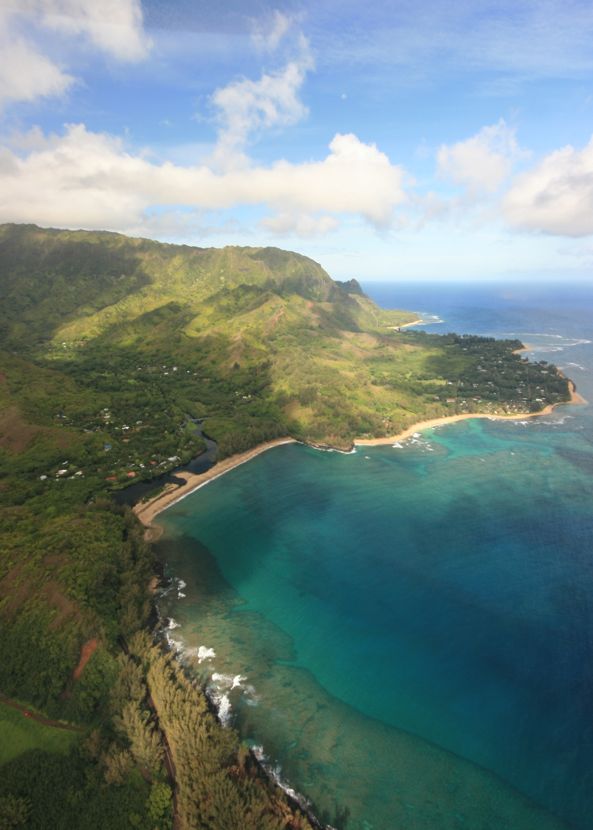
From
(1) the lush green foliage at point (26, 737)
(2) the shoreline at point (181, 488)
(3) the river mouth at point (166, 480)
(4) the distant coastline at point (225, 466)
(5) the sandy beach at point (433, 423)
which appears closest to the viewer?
(1) the lush green foliage at point (26, 737)

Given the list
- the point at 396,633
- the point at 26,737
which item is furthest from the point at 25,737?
the point at 396,633

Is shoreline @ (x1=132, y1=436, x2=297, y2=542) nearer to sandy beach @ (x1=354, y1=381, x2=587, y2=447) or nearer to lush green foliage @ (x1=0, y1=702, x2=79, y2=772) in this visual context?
sandy beach @ (x1=354, y1=381, x2=587, y2=447)

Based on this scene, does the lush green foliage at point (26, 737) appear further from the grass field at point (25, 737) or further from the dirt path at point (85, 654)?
the dirt path at point (85, 654)

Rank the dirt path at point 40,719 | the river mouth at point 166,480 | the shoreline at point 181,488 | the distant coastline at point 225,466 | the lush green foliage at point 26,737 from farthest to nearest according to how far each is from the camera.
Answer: the river mouth at point 166,480 → the distant coastline at point 225,466 → the shoreline at point 181,488 → the dirt path at point 40,719 → the lush green foliage at point 26,737

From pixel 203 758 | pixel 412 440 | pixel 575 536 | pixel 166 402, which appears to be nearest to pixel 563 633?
pixel 575 536

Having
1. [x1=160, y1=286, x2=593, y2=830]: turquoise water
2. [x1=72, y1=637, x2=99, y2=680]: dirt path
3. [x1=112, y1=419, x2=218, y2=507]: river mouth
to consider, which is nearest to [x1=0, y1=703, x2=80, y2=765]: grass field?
[x1=72, y1=637, x2=99, y2=680]: dirt path

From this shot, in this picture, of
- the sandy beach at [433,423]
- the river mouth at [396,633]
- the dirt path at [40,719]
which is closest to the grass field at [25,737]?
the dirt path at [40,719]
